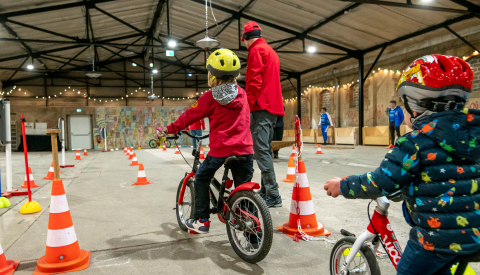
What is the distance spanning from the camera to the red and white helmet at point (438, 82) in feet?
3.66

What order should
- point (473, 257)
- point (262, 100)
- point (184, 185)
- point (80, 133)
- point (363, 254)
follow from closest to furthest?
point (473, 257) < point (363, 254) < point (184, 185) < point (262, 100) < point (80, 133)

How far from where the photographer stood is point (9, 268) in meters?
2.10

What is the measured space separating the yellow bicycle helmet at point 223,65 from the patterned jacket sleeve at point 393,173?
147 cm

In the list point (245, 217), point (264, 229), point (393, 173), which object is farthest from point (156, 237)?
point (393, 173)

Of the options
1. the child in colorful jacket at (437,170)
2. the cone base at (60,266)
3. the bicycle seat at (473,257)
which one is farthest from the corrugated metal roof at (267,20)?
the cone base at (60,266)

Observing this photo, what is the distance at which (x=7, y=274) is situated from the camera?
6.73 ft

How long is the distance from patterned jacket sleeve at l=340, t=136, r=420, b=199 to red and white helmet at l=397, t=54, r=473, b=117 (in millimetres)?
177

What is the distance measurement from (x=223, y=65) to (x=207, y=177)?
2.96 ft

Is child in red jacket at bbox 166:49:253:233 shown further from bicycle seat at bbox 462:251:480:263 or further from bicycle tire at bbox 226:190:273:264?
bicycle seat at bbox 462:251:480:263

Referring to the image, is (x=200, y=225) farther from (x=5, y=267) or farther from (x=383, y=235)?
(x=383, y=235)

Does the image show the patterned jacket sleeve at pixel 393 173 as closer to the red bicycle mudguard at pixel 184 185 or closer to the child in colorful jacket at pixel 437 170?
the child in colorful jacket at pixel 437 170

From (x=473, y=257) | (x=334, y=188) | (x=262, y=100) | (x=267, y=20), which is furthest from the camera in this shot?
(x=267, y=20)

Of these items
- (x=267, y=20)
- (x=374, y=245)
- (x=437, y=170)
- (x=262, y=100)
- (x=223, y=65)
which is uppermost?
(x=267, y=20)

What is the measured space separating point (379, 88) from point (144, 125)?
15863 mm
